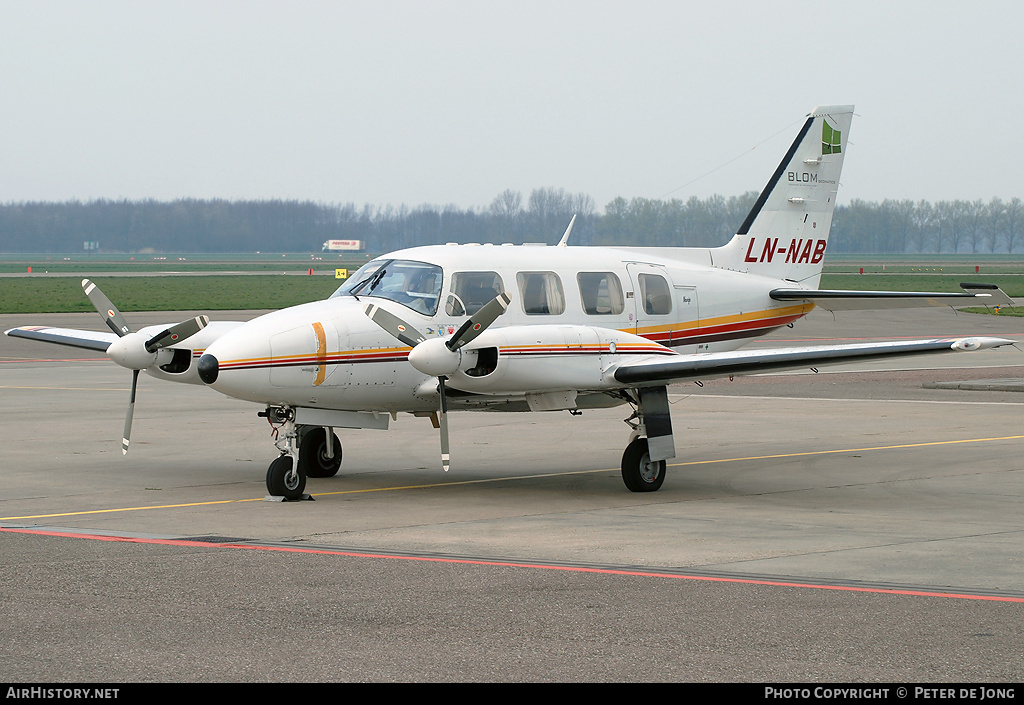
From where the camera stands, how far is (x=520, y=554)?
1031cm

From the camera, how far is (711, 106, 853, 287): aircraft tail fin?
18078 millimetres

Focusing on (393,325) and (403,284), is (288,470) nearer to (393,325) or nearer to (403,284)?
(393,325)

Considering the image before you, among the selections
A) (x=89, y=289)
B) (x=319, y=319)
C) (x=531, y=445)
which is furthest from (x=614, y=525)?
(x=89, y=289)

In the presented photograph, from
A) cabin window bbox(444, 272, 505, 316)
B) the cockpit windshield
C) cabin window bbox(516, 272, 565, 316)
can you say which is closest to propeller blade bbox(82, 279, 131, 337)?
the cockpit windshield

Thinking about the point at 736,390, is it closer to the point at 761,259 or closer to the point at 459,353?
the point at 761,259

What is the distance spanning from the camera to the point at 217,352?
1280 centimetres


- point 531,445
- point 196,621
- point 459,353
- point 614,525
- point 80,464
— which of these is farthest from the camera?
point 531,445

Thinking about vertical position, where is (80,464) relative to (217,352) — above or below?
below

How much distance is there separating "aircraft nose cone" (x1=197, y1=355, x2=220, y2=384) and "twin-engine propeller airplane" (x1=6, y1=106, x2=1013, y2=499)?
0.08 feet

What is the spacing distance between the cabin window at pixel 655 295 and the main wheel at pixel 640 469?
2251 mm

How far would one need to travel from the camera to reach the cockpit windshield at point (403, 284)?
13922 millimetres

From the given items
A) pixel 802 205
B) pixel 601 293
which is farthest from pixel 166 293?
pixel 601 293

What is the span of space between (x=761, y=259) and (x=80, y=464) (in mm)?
9880

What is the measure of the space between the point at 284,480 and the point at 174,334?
2286 millimetres
